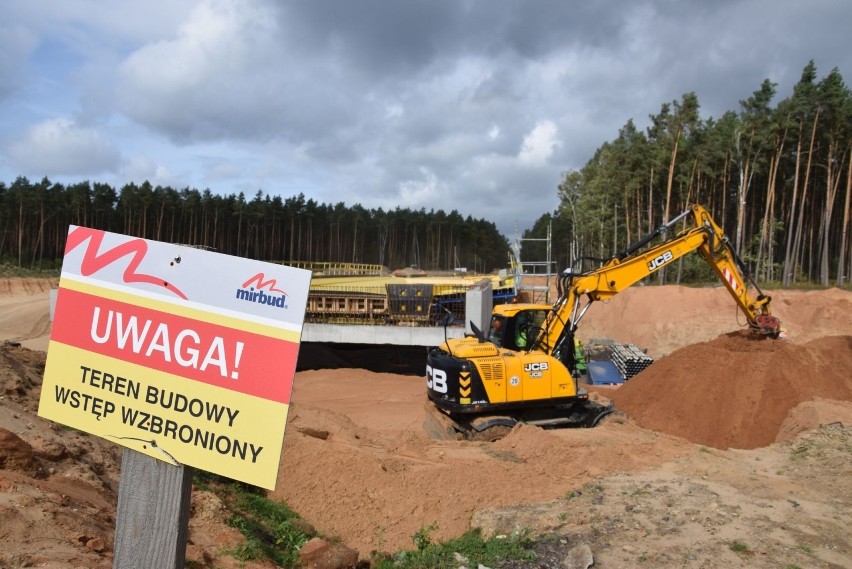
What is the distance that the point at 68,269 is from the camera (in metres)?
2.20

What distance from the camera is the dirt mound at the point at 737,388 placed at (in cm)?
1245

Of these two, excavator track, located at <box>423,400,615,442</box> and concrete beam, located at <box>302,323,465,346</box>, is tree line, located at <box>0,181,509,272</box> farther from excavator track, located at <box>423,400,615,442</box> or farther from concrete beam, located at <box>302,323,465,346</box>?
excavator track, located at <box>423,400,615,442</box>

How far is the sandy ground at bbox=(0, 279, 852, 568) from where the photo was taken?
16.7ft

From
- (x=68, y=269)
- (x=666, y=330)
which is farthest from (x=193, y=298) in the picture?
(x=666, y=330)

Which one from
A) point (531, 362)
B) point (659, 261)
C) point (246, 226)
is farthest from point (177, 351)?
point (246, 226)

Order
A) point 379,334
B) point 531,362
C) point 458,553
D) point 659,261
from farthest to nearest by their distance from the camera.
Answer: point 379,334 → point 659,261 → point 531,362 → point 458,553

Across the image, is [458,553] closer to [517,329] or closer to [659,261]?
[517,329]

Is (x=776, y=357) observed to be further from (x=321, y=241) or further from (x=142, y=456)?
(x=321, y=241)

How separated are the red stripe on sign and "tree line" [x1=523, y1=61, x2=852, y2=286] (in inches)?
1052

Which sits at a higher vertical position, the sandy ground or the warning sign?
the warning sign

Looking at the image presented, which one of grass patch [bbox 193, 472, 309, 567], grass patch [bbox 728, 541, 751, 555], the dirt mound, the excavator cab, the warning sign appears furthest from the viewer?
the excavator cab

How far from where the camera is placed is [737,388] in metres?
13.1

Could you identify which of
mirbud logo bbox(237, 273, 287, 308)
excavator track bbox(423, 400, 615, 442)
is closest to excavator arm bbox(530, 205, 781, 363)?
excavator track bbox(423, 400, 615, 442)

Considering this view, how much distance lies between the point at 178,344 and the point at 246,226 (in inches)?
2694
